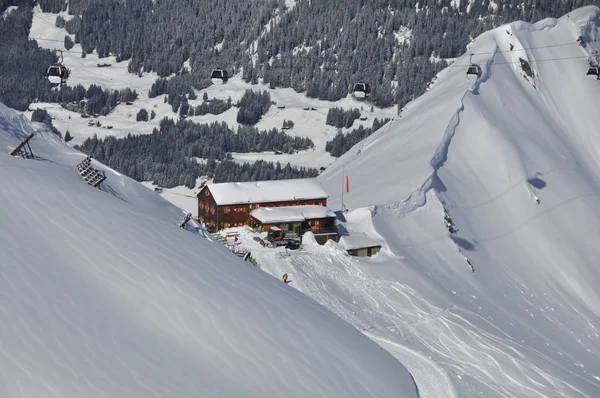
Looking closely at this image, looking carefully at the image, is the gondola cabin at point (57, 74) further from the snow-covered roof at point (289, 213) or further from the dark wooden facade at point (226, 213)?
the snow-covered roof at point (289, 213)

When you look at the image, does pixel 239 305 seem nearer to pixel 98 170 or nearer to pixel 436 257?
pixel 98 170

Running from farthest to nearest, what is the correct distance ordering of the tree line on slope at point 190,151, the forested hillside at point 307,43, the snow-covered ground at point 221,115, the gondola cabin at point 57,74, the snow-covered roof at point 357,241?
the forested hillside at point 307,43 → the snow-covered ground at point 221,115 → the tree line on slope at point 190,151 → the gondola cabin at point 57,74 → the snow-covered roof at point 357,241

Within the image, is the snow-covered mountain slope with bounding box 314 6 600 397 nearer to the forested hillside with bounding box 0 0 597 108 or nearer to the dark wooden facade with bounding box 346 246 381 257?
the dark wooden facade with bounding box 346 246 381 257

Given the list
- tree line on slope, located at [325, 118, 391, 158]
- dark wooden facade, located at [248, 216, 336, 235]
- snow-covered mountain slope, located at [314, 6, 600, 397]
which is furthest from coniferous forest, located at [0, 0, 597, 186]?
dark wooden facade, located at [248, 216, 336, 235]

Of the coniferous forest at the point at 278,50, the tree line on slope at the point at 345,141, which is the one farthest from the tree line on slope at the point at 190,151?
the tree line on slope at the point at 345,141

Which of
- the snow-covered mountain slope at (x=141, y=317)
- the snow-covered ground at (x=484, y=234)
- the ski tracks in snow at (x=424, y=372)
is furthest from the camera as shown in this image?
the snow-covered ground at (x=484, y=234)

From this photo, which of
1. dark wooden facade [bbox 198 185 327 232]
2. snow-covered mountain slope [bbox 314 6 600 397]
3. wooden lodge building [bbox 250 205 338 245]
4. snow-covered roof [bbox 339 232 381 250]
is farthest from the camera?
dark wooden facade [bbox 198 185 327 232]
